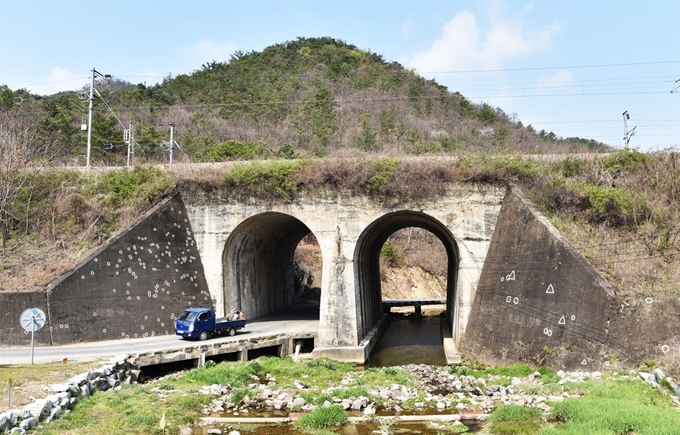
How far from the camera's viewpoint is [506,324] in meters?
24.1

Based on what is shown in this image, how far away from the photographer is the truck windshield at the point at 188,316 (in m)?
25.3

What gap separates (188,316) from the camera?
2558 cm

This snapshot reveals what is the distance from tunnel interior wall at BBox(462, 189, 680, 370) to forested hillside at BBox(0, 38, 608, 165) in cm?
2777

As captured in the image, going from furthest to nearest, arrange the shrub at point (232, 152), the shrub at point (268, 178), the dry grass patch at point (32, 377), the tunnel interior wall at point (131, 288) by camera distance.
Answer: the shrub at point (232, 152)
the shrub at point (268, 178)
the tunnel interior wall at point (131, 288)
the dry grass patch at point (32, 377)

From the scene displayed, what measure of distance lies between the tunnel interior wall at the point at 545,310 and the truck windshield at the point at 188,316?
12.5m

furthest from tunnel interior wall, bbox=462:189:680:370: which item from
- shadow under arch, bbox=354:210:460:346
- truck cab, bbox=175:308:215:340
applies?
truck cab, bbox=175:308:215:340

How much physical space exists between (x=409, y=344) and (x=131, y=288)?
629 inches

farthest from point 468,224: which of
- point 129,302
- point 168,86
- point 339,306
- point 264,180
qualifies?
point 168,86

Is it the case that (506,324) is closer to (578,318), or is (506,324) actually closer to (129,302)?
(578,318)

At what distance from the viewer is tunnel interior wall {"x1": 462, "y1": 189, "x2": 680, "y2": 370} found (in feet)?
65.4

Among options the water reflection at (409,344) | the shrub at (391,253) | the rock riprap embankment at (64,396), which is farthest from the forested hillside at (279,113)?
the rock riprap embankment at (64,396)

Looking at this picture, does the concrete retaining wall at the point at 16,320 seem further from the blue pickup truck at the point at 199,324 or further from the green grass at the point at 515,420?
the green grass at the point at 515,420

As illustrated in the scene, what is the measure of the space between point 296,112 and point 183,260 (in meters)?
54.7

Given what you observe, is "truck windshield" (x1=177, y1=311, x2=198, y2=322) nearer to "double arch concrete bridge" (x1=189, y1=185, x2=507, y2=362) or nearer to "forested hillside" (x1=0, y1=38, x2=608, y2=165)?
"double arch concrete bridge" (x1=189, y1=185, x2=507, y2=362)
